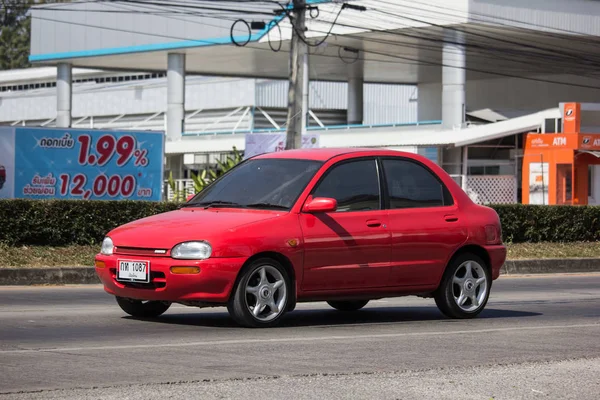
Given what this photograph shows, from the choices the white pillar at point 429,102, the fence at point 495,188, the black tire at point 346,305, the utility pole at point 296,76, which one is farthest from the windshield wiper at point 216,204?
the white pillar at point 429,102

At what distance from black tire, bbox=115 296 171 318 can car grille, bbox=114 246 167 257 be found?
83 cm

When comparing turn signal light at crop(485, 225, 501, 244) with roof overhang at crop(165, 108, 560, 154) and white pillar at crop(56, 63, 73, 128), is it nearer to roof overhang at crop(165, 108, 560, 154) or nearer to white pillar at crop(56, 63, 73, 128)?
roof overhang at crop(165, 108, 560, 154)

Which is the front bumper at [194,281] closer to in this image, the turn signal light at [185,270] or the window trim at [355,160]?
the turn signal light at [185,270]

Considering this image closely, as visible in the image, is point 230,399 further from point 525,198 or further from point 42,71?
point 42,71

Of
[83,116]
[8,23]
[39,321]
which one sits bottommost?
[39,321]

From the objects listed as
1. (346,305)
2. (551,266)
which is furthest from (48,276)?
(551,266)

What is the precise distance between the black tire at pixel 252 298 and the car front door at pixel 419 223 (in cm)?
125

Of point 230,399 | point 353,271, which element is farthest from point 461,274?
point 230,399

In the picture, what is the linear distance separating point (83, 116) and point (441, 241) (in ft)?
221

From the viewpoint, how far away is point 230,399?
22.3 ft

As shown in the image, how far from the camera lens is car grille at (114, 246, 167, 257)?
10.1m

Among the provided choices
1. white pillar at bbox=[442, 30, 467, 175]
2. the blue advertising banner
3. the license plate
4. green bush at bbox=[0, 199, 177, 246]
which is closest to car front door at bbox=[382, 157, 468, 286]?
the license plate

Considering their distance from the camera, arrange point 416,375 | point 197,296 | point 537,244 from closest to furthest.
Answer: point 416,375 → point 197,296 → point 537,244

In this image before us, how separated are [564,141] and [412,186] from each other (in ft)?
76.8
